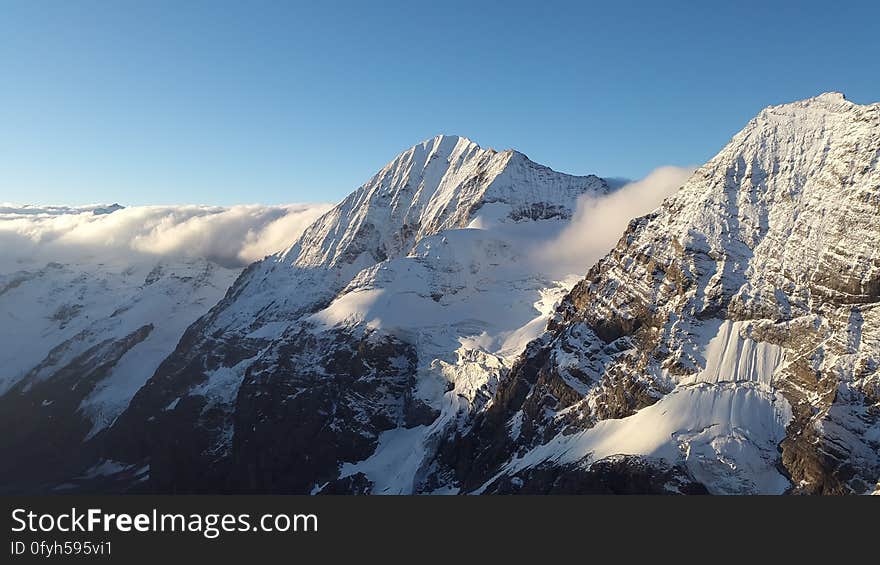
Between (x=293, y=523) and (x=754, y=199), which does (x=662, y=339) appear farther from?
(x=293, y=523)

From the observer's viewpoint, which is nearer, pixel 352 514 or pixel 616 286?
pixel 352 514

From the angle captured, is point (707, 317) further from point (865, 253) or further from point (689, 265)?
point (865, 253)

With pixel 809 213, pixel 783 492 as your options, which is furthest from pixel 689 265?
pixel 783 492

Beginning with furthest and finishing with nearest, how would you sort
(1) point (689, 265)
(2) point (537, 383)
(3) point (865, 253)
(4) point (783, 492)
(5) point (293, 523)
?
(2) point (537, 383), (1) point (689, 265), (3) point (865, 253), (4) point (783, 492), (5) point (293, 523)

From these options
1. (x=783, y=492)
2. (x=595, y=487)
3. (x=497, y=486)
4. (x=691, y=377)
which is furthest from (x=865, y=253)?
(x=497, y=486)

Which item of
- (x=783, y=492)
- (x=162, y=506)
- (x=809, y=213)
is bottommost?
(x=783, y=492)

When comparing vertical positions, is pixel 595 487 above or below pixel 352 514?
below

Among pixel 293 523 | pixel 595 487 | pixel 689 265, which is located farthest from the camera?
pixel 689 265
